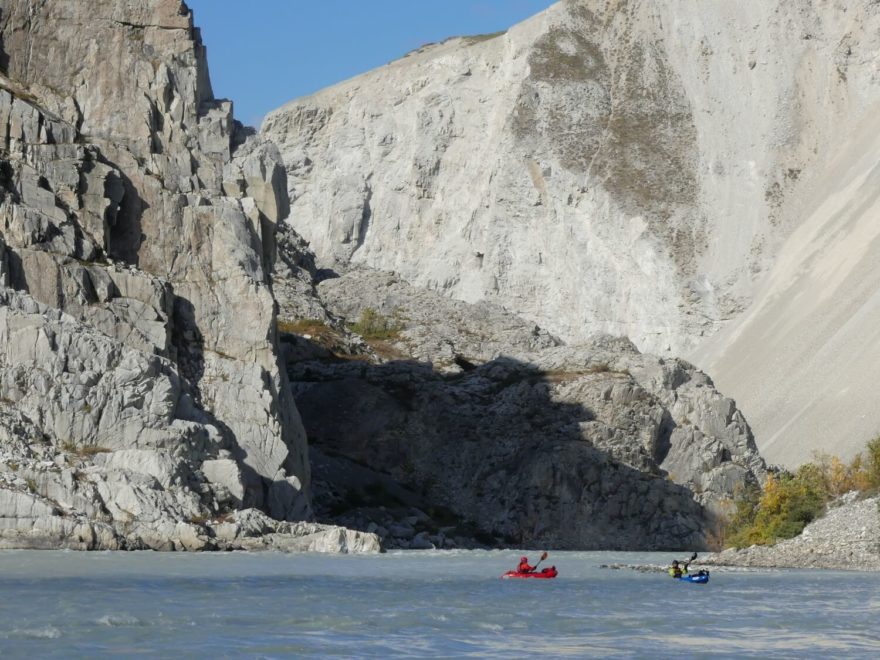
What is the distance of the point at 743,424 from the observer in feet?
379

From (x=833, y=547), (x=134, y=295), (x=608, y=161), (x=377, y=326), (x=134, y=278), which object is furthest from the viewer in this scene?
(x=608, y=161)

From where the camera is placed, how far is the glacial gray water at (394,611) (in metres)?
43.9

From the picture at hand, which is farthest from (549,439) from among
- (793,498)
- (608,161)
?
(608,161)

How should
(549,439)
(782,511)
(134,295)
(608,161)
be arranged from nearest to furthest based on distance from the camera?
(134,295) < (782,511) < (549,439) < (608,161)

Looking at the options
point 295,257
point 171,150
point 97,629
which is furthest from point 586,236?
point 97,629

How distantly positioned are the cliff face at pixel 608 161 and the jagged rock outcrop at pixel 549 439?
29.9 metres

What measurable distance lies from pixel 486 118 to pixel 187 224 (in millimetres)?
85209

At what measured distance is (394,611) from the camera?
52.3 metres

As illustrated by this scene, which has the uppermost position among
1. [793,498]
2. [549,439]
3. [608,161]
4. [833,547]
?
[608,161]

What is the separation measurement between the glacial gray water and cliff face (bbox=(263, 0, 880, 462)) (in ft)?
268

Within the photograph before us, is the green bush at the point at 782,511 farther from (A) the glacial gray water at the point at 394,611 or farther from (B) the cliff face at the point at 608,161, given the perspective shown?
(B) the cliff face at the point at 608,161

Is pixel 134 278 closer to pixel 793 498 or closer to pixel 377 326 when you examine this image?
pixel 793 498

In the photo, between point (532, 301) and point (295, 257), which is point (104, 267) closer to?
point (295, 257)

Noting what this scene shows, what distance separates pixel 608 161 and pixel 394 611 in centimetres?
11663
